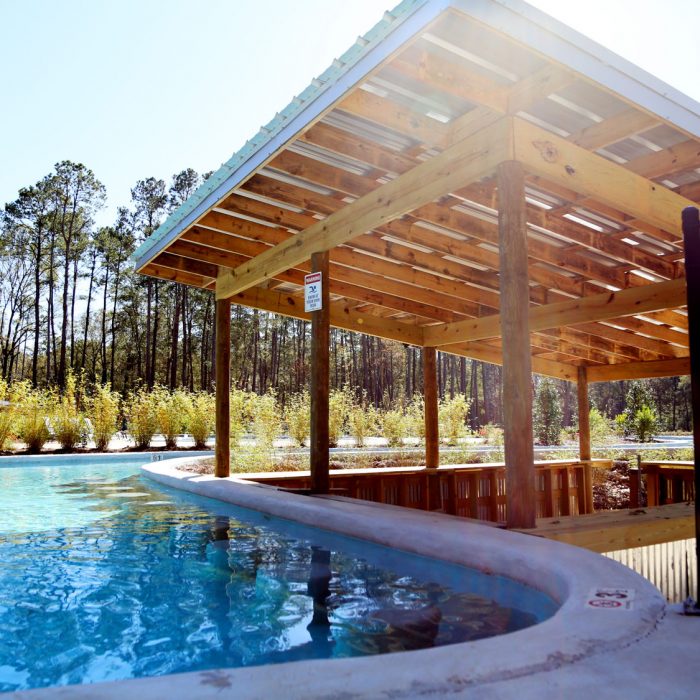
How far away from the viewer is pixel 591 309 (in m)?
7.36

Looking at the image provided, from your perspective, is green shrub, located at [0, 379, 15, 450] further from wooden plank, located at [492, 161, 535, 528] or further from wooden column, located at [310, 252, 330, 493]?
wooden plank, located at [492, 161, 535, 528]

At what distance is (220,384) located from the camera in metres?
7.89

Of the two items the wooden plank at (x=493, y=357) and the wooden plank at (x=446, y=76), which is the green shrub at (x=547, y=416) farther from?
the wooden plank at (x=446, y=76)

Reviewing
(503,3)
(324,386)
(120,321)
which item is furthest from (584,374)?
(120,321)

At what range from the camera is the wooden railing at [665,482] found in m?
8.59

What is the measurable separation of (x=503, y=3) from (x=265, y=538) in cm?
362

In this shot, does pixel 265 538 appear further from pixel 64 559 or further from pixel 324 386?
pixel 324 386

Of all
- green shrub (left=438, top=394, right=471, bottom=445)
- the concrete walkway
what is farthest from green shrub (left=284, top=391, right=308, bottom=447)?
the concrete walkway

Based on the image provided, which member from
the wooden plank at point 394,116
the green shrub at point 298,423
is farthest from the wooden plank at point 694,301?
the green shrub at point 298,423


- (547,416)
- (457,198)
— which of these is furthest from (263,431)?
(547,416)

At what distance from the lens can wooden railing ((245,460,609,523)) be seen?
7.69 meters

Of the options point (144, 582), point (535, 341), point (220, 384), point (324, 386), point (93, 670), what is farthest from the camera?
point (535, 341)

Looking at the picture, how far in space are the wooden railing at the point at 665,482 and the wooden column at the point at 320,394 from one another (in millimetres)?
4629

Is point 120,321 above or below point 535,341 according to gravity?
above
